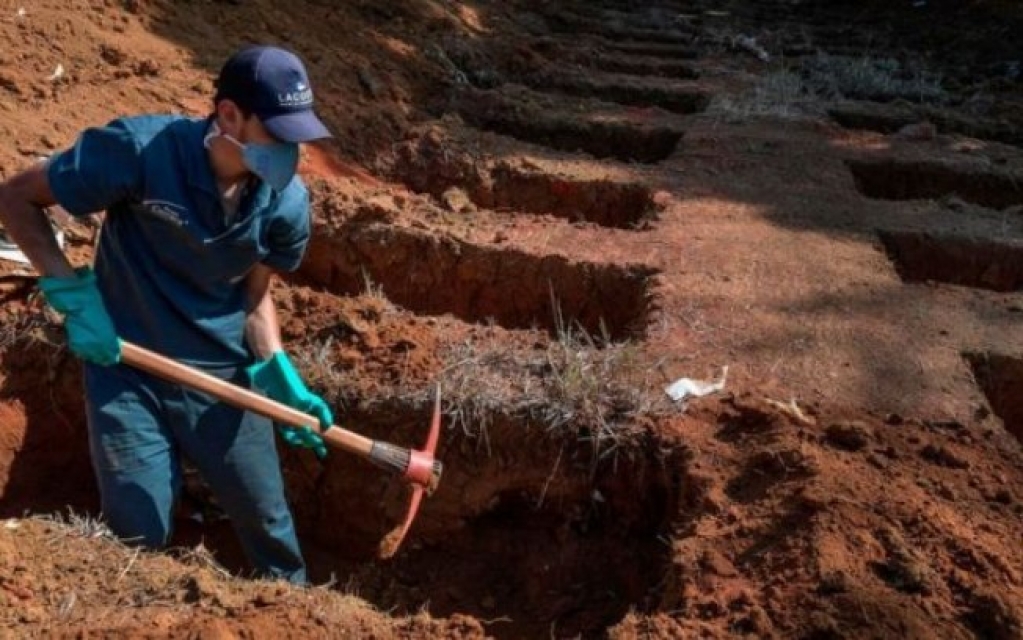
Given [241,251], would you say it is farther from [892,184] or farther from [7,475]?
[892,184]

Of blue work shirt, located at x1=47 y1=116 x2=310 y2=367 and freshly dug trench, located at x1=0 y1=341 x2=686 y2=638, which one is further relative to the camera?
freshly dug trench, located at x1=0 y1=341 x2=686 y2=638

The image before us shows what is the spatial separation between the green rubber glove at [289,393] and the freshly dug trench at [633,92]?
5.46 metres

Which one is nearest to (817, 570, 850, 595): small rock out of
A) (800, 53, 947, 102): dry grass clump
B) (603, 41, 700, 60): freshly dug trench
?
(800, 53, 947, 102): dry grass clump

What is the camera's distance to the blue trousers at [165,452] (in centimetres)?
336

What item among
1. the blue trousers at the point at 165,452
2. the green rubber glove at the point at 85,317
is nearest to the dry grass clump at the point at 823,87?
the blue trousers at the point at 165,452

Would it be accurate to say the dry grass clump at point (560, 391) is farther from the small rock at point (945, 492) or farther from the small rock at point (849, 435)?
the small rock at point (945, 492)

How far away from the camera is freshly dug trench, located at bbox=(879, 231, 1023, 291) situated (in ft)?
18.5

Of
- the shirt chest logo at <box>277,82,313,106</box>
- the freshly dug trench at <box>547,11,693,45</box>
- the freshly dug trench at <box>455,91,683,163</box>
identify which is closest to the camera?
the shirt chest logo at <box>277,82,313,106</box>

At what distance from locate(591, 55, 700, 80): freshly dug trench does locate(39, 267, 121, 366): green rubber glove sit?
703 centimetres

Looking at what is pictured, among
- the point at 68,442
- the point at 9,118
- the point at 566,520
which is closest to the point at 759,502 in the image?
the point at 566,520

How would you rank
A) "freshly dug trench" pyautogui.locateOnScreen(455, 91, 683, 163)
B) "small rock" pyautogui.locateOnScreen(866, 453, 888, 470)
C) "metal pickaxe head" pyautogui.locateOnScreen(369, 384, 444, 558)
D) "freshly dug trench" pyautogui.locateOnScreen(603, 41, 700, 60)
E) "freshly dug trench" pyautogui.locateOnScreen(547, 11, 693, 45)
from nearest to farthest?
"metal pickaxe head" pyautogui.locateOnScreen(369, 384, 444, 558)
"small rock" pyautogui.locateOnScreen(866, 453, 888, 470)
"freshly dug trench" pyautogui.locateOnScreen(455, 91, 683, 163)
"freshly dug trench" pyautogui.locateOnScreen(603, 41, 700, 60)
"freshly dug trench" pyautogui.locateOnScreen(547, 11, 693, 45)

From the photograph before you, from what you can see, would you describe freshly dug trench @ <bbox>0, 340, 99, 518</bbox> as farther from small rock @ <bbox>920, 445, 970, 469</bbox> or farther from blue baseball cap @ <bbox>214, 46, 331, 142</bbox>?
small rock @ <bbox>920, 445, 970, 469</bbox>

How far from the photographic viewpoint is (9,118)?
5125 mm

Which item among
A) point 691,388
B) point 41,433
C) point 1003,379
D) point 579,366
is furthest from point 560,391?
point 41,433
